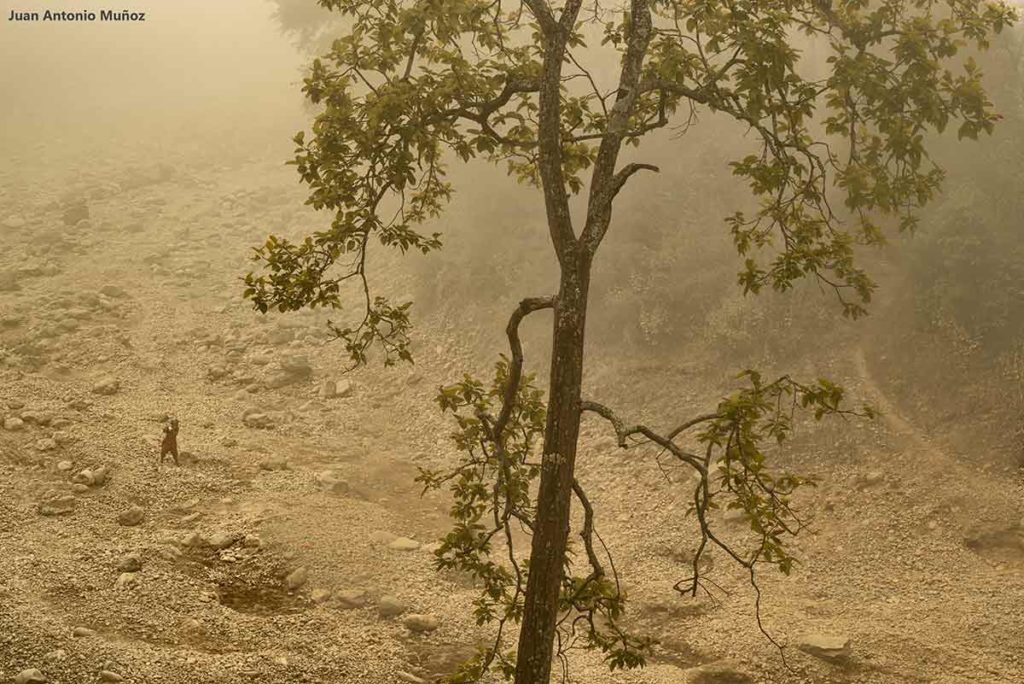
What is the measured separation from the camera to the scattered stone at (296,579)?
1085 centimetres

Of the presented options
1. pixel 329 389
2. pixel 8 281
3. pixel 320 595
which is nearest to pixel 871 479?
pixel 320 595

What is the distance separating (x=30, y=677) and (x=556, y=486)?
503cm

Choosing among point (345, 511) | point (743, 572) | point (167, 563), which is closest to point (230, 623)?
point (167, 563)

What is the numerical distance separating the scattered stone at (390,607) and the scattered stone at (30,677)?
3767 mm

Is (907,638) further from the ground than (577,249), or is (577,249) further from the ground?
(577,249)

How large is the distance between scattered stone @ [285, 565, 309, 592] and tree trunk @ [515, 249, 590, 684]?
4809 millimetres

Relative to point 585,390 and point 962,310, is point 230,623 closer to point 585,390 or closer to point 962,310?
point 585,390

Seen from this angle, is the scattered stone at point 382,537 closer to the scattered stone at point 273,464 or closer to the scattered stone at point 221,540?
the scattered stone at point 221,540

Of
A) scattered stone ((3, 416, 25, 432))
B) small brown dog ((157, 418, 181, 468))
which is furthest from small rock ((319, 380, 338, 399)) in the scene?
scattered stone ((3, 416, 25, 432))

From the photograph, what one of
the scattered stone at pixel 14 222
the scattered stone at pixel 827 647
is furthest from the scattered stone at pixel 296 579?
the scattered stone at pixel 14 222

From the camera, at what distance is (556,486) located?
6.74 meters

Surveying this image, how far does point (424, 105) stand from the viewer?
7234 mm

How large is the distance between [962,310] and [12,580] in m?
14.0

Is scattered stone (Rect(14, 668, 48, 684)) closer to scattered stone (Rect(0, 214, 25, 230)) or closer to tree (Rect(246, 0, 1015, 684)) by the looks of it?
tree (Rect(246, 0, 1015, 684))
